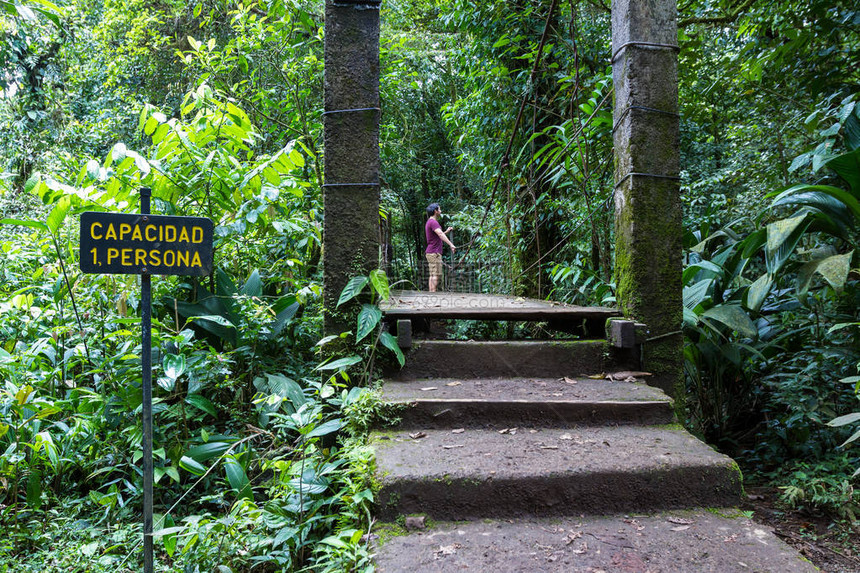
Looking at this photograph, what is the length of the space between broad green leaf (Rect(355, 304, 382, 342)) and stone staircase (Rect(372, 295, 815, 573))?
0.31 metres

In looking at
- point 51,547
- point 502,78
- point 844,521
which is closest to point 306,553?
point 51,547

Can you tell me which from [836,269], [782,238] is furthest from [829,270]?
[782,238]

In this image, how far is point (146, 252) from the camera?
1.94 metres

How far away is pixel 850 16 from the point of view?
3322mm

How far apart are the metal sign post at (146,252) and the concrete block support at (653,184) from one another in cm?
207

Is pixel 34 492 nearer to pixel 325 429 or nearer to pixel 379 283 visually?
pixel 325 429

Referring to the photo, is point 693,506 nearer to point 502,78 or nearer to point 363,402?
point 363,402

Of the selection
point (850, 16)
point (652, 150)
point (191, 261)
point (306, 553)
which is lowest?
point (306, 553)

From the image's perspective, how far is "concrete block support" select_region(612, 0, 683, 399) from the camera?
2.63 m

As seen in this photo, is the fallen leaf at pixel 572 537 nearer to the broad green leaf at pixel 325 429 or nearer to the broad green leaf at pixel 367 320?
the broad green leaf at pixel 325 429

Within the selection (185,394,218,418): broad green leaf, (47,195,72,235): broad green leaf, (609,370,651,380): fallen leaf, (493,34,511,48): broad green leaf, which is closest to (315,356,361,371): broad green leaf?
(185,394,218,418): broad green leaf

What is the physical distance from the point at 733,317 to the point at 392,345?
1738mm

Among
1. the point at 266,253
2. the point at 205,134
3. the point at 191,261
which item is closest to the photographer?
the point at 191,261

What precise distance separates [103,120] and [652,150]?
737cm
